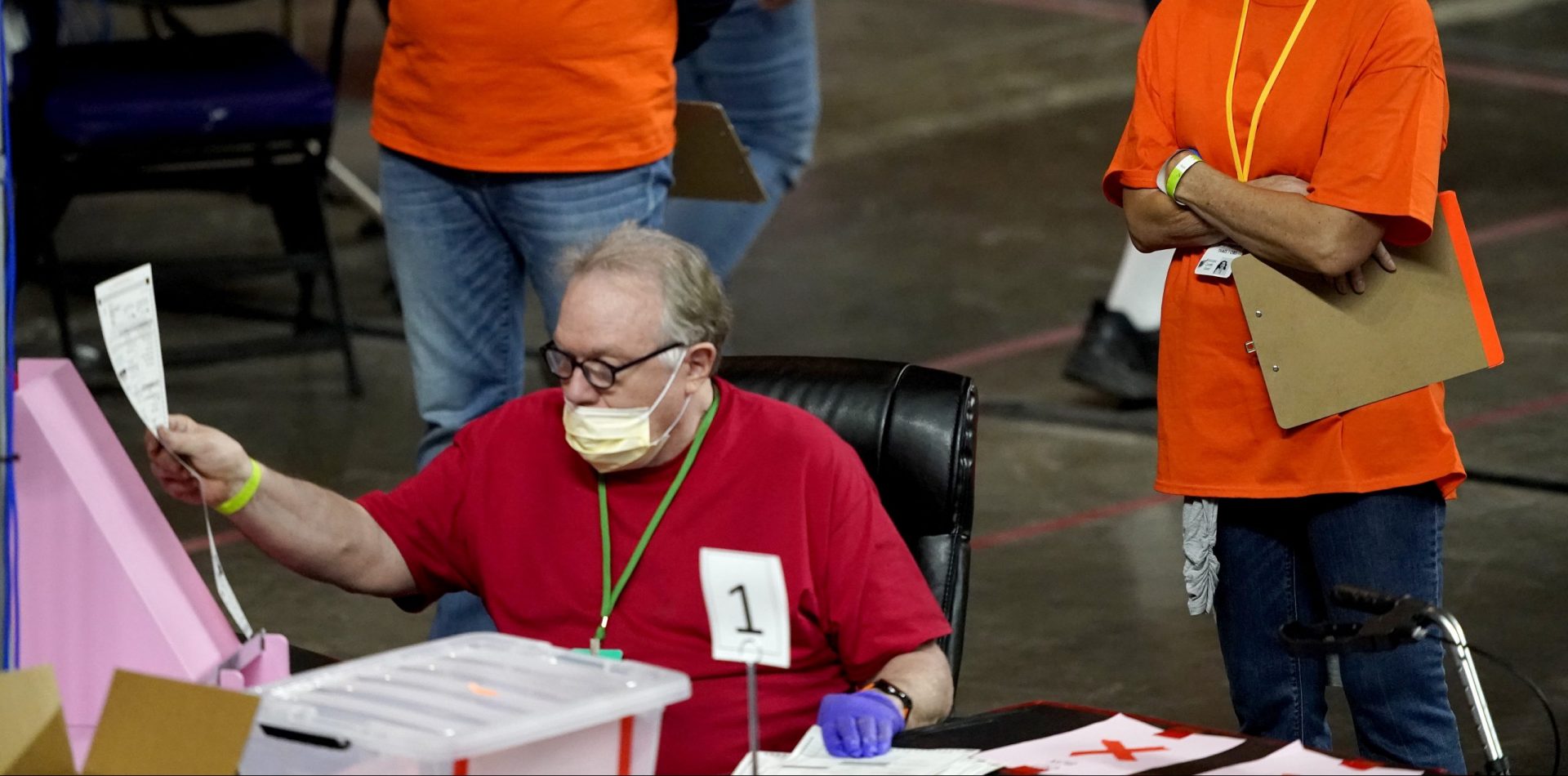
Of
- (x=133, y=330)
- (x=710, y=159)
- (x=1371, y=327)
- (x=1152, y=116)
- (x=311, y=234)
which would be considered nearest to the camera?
(x=133, y=330)

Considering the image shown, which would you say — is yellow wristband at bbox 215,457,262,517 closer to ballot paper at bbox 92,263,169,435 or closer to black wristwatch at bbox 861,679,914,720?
ballot paper at bbox 92,263,169,435

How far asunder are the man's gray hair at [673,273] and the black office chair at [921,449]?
0.28 metres

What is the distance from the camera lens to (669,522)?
2.43 metres

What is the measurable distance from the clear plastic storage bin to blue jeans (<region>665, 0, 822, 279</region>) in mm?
2598

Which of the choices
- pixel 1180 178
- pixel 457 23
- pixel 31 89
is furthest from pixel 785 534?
pixel 31 89

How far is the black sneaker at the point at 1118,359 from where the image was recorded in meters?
5.35

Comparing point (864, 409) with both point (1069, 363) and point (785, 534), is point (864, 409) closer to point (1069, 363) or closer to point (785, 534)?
point (785, 534)

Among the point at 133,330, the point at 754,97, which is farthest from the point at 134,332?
the point at 754,97

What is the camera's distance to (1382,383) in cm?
259

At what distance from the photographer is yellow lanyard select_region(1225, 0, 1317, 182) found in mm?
2576

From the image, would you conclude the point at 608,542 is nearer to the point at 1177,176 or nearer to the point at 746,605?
the point at 746,605

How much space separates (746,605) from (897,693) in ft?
1.72

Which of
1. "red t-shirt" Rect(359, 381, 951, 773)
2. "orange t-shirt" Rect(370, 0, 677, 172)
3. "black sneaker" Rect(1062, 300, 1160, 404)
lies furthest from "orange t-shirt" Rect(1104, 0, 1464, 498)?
"black sneaker" Rect(1062, 300, 1160, 404)

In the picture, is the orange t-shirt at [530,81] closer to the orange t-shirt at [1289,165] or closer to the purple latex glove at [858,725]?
the orange t-shirt at [1289,165]
